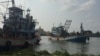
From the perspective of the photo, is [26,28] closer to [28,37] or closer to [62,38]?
[28,37]

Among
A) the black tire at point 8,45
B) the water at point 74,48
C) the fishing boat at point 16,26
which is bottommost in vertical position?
the water at point 74,48

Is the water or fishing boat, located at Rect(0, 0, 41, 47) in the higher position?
fishing boat, located at Rect(0, 0, 41, 47)

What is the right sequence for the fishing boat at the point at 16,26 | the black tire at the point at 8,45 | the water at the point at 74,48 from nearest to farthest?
the black tire at the point at 8,45
the water at the point at 74,48
the fishing boat at the point at 16,26

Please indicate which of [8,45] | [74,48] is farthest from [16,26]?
[74,48]

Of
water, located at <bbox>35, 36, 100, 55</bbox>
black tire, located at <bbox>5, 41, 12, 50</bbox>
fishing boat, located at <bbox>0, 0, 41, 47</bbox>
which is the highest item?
fishing boat, located at <bbox>0, 0, 41, 47</bbox>

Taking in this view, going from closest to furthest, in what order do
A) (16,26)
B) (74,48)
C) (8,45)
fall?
(8,45) → (16,26) → (74,48)

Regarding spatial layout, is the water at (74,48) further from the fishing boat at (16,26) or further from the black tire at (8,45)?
the black tire at (8,45)

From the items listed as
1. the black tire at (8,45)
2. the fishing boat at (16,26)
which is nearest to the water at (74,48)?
the fishing boat at (16,26)

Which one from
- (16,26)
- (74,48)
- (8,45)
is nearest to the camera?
(8,45)

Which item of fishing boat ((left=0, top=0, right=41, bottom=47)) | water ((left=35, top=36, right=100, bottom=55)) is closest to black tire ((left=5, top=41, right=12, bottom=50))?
fishing boat ((left=0, top=0, right=41, bottom=47))

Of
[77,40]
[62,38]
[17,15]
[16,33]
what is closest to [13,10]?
[17,15]

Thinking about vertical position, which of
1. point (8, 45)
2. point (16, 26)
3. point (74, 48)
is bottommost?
point (74, 48)

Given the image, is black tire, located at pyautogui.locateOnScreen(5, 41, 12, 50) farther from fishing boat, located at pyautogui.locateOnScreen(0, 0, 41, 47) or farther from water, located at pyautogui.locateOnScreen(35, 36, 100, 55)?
water, located at pyautogui.locateOnScreen(35, 36, 100, 55)

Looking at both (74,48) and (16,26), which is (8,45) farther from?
(74,48)
